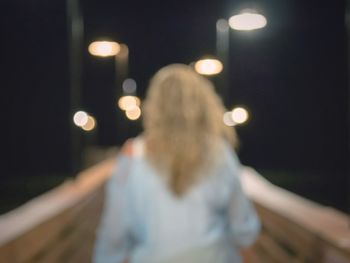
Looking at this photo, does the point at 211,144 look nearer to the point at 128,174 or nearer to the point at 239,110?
the point at 128,174

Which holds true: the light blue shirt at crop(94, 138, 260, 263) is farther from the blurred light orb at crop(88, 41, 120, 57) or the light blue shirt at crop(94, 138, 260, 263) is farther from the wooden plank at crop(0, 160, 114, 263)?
the blurred light orb at crop(88, 41, 120, 57)

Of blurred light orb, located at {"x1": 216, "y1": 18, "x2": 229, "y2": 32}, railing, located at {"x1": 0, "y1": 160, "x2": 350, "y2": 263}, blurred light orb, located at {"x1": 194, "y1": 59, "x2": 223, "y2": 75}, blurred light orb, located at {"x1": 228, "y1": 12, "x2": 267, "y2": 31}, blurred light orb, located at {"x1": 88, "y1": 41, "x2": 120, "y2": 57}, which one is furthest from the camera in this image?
blurred light orb, located at {"x1": 216, "y1": 18, "x2": 229, "y2": 32}

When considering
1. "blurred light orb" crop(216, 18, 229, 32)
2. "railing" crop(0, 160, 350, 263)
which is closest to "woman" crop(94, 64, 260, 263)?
"railing" crop(0, 160, 350, 263)

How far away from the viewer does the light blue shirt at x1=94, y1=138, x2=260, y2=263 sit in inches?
108

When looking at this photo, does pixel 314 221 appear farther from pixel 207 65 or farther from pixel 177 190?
pixel 207 65

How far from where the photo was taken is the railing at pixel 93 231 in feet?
14.8

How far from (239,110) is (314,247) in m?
58.9

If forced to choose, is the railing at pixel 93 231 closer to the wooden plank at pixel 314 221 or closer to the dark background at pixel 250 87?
the wooden plank at pixel 314 221

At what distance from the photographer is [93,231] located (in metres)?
8.67

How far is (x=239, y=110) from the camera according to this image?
63.4m

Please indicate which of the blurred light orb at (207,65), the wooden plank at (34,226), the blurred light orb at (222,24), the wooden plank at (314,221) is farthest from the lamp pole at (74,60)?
the wooden plank at (314,221)

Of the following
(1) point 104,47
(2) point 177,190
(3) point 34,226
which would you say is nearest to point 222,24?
(1) point 104,47

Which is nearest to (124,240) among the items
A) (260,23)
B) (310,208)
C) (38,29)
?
(310,208)

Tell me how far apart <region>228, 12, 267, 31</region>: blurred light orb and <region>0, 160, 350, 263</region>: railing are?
639 cm
